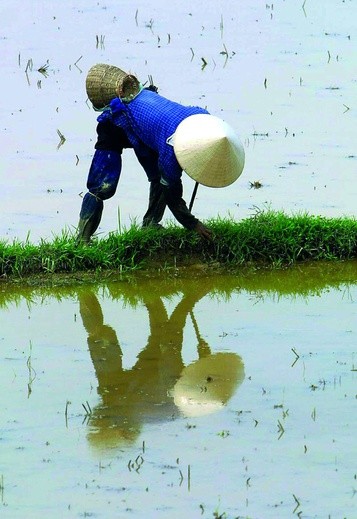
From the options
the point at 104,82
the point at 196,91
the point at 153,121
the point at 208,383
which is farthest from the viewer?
the point at 196,91

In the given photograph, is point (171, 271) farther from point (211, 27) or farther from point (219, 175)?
point (211, 27)

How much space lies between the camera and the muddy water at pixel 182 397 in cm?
462

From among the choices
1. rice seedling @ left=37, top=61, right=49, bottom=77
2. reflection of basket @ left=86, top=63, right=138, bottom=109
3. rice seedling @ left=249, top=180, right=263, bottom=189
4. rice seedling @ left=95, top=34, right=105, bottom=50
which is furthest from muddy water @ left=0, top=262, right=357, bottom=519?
rice seedling @ left=95, top=34, right=105, bottom=50

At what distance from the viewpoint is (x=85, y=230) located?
767 centimetres

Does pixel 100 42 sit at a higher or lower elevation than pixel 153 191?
higher

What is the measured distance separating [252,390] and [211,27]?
34.5ft

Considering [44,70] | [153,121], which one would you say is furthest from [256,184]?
[44,70]

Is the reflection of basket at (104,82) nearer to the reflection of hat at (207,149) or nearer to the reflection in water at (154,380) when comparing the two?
the reflection of hat at (207,149)

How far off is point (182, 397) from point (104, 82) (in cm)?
246

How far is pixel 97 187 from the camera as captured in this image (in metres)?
7.58

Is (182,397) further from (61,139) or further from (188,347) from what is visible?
(61,139)

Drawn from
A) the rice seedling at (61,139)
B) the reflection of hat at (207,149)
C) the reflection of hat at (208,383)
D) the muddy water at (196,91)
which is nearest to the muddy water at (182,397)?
the reflection of hat at (208,383)

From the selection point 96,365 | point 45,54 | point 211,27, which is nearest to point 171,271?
point 96,365

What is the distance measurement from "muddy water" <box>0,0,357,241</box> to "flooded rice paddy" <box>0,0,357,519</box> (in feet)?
0.10
